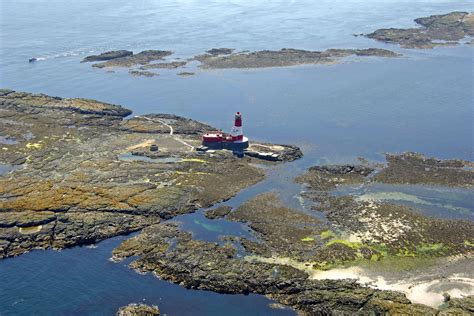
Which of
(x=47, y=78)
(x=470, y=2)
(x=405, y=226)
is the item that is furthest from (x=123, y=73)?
(x=470, y=2)

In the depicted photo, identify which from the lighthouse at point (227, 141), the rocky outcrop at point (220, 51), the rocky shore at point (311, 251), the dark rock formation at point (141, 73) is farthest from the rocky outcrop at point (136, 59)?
the rocky shore at point (311, 251)

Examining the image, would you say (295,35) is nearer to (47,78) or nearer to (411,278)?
(47,78)

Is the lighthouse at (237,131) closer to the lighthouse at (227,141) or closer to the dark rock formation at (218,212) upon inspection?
the lighthouse at (227,141)

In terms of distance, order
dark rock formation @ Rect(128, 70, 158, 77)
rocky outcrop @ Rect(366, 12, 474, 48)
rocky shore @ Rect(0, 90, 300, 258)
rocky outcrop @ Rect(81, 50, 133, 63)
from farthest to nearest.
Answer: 1. rocky outcrop @ Rect(366, 12, 474, 48)
2. rocky outcrop @ Rect(81, 50, 133, 63)
3. dark rock formation @ Rect(128, 70, 158, 77)
4. rocky shore @ Rect(0, 90, 300, 258)

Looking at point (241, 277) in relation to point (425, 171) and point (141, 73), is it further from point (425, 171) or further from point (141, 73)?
point (141, 73)

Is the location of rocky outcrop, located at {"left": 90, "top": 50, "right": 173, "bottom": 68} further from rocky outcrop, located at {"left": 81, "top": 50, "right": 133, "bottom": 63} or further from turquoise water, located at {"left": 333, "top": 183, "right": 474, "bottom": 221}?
turquoise water, located at {"left": 333, "top": 183, "right": 474, "bottom": 221}

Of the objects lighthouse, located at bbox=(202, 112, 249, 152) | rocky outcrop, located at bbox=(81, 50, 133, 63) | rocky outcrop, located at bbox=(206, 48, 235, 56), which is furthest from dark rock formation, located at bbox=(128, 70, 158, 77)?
lighthouse, located at bbox=(202, 112, 249, 152)
